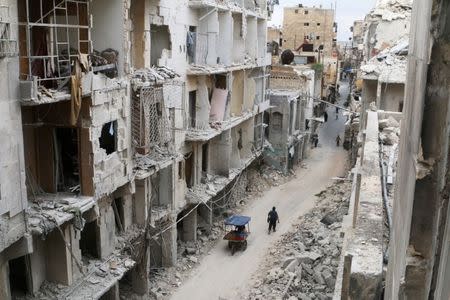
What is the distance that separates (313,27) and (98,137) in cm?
5893

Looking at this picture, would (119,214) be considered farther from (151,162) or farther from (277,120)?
(277,120)

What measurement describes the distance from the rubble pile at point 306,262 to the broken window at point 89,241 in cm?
670

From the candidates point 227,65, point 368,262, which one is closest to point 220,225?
point 227,65

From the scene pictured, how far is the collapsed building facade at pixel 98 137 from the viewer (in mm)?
12094

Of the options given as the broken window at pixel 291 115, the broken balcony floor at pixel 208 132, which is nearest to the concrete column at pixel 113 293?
the broken balcony floor at pixel 208 132

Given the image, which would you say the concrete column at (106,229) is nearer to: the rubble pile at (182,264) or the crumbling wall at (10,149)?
the rubble pile at (182,264)

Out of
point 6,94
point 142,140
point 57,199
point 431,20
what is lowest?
point 57,199

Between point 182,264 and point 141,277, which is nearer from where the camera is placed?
point 141,277

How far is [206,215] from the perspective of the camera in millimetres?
26875

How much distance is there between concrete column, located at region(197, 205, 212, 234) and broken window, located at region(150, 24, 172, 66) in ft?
29.8

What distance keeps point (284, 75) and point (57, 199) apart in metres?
30.4

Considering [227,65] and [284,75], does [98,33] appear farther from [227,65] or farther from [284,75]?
[284,75]

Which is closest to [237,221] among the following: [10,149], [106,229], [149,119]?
[149,119]

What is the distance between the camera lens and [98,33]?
16.5 m
